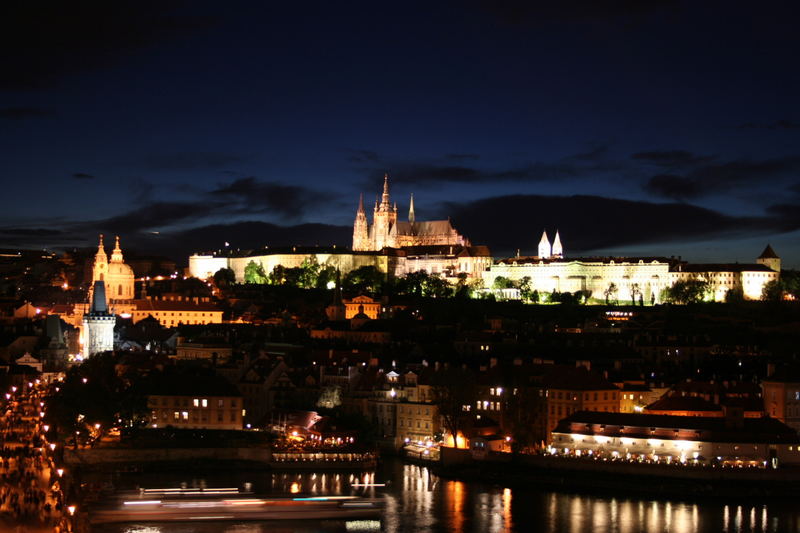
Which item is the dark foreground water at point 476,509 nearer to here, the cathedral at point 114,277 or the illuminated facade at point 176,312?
the illuminated facade at point 176,312

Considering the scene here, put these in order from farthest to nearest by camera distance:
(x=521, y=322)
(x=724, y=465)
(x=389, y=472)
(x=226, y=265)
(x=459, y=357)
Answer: (x=226, y=265) → (x=521, y=322) → (x=459, y=357) → (x=389, y=472) → (x=724, y=465)

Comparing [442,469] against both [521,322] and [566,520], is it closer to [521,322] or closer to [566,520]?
[566,520]

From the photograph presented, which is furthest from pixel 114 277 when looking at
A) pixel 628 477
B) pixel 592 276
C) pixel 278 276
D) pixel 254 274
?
pixel 628 477

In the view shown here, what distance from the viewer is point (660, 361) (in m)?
50.4

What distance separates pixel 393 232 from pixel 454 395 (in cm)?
8497

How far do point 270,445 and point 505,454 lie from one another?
6.84 m

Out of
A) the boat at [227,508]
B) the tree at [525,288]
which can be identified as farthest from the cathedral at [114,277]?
the boat at [227,508]

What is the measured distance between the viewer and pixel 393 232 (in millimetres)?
121062

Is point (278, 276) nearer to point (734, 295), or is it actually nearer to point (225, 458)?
point (734, 295)

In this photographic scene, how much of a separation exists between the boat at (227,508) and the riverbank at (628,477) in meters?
5.72

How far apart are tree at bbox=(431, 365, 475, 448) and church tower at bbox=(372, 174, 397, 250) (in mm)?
81444

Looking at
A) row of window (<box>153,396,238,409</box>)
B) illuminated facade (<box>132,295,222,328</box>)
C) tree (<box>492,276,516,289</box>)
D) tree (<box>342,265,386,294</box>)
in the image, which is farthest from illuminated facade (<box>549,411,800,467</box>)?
tree (<box>492,276,516,289</box>)

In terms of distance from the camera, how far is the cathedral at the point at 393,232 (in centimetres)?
12000

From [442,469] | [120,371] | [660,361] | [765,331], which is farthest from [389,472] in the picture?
[765,331]
